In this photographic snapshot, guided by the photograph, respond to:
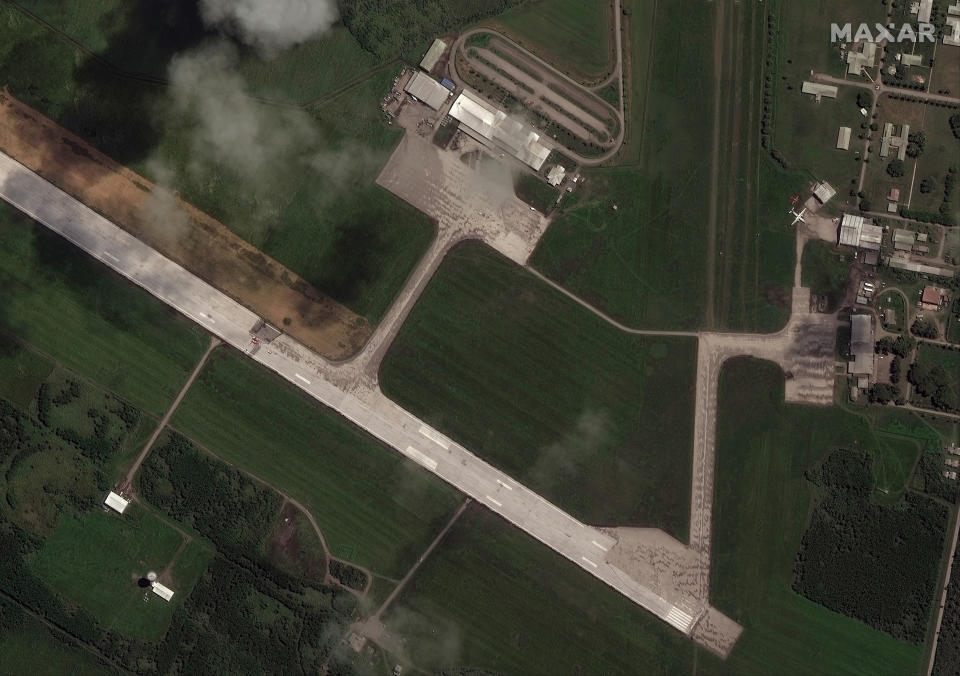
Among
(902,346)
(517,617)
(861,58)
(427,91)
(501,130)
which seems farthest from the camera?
(861,58)

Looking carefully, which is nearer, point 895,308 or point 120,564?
point 120,564

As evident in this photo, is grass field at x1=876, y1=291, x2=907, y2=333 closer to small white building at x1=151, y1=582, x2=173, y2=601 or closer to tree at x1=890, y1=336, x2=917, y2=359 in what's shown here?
tree at x1=890, y1=336, x2=917, y2=359

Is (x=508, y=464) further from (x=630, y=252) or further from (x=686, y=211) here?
(x=686, y=211)

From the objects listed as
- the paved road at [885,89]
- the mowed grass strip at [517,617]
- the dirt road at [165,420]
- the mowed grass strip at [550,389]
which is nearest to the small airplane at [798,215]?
the paved road at [885,89]

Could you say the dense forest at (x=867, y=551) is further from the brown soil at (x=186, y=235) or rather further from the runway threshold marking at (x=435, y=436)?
the brown soil at (x=186, y=235)

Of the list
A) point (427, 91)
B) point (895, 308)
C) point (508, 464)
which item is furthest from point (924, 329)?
point (427, 91)

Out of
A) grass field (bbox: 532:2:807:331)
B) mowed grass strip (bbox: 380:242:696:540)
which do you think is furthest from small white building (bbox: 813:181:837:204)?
mowed grass strip (bbox: 380:242:696:540)
